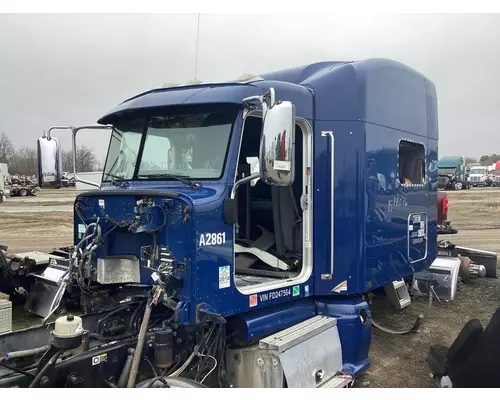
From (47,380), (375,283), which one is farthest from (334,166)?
(47,380)

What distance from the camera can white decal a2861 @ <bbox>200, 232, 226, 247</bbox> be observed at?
3.67 m

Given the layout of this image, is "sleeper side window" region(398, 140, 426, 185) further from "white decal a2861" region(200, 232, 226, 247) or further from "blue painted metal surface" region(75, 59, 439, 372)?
"white decal a2861" region(200, 232, 226, 247)

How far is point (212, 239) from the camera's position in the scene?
376 cm

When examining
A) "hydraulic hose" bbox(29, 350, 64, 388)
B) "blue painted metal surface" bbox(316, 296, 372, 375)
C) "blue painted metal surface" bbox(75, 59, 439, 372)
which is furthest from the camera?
"blue painted metal surface" bbox(316, 296, 372, 375)

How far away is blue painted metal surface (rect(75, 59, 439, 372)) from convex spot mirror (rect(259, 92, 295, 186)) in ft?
1.93

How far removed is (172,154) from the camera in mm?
4273

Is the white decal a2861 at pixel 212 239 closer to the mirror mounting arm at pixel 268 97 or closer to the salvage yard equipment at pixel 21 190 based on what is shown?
the mirror mounting arm at pixel 268 97

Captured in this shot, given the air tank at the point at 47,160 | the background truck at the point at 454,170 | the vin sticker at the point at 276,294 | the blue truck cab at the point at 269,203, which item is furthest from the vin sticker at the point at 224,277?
the background truck at the point at 454,170

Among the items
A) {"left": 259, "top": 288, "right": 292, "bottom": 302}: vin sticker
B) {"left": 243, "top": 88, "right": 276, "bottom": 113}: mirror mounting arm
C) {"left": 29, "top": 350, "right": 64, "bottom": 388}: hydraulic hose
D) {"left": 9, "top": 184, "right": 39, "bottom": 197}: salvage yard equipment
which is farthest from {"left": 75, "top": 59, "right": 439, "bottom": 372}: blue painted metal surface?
{"left": 9, "top": 184, "right": 39, "bottom": 197}: salvage yard equipment

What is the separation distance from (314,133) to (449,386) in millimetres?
2675

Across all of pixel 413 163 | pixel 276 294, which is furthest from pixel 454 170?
pixel 276 294

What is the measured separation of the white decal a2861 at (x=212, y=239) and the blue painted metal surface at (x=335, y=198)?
1.6 inches

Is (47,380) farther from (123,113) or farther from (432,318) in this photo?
(432,318)

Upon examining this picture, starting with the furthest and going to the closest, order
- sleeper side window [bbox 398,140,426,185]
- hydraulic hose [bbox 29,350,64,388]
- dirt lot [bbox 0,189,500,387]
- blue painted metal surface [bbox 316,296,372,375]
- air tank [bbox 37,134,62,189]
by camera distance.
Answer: sleeper side window [bbox 398,140,426,185] < dirt lot [bbox 0,189,500,387] < air tank [bbox 37,134,62,189] < blue painted metal surface [bbox 316,296,372,375] < hydraulic hose [bbox 29,350,64,388]
